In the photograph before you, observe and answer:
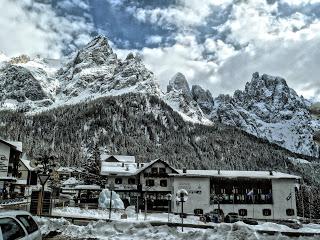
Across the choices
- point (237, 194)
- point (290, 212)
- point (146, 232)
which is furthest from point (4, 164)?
point (290, 212)

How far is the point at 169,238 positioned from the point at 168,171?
63305 mm

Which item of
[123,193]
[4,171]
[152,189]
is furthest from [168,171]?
[4,171]

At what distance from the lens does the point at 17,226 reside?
35.1 feet

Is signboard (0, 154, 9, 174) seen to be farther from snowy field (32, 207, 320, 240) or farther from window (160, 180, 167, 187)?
snowy field (32, 207, 320, 240)

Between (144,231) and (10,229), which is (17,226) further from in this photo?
(144,231)

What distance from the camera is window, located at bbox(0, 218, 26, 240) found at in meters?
9.80

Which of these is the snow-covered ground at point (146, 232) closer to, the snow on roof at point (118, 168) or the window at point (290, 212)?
the window at point (290, 212)

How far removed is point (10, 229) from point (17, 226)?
0.53m

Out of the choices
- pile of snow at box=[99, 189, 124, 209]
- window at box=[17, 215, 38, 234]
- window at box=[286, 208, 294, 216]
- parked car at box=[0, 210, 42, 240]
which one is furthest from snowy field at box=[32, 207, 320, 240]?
window at box=[286, 208, 294, 216]

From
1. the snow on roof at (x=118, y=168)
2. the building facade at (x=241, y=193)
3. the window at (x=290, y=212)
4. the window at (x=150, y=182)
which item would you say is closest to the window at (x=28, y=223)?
the building facade at (x=241, y=193)

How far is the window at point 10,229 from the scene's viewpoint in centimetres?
980

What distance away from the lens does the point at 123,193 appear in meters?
84.8

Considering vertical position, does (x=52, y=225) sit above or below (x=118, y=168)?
below

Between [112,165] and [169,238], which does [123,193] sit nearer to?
[112,165]
